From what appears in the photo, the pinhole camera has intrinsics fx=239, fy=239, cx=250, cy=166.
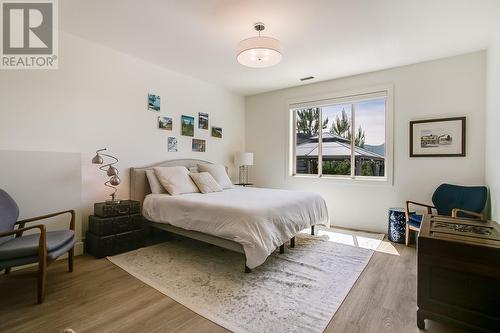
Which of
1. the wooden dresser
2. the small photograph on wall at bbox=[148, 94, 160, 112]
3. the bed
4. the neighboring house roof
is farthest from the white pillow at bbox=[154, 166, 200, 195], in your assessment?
the wooden dresser

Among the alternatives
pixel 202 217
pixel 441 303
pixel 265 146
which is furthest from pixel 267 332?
pixel 265 146

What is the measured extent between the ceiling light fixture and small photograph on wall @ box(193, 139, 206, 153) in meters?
2.25

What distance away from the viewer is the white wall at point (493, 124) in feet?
8.36

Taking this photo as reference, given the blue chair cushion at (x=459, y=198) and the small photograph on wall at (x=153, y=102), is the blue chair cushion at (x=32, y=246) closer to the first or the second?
the small photograph on wall at (x=153, y=102)

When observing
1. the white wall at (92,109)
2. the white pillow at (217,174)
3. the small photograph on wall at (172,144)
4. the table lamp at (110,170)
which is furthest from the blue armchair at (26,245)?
the white pillow at (217,174)

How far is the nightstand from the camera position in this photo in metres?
2.87

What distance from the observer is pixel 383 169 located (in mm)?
4086

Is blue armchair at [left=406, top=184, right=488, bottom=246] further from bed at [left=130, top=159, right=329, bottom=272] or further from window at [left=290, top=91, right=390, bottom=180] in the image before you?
bed at [left=130, top=159, right=329, bottom=272]

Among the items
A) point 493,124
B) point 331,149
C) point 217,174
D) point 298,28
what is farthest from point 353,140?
point 217,174

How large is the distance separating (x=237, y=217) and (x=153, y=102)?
2543 millimetres

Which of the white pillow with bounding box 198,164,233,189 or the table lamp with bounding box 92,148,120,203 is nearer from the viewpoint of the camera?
the table lamp with bounding box 92,148,120,203

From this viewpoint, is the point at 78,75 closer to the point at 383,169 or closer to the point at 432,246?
the point at 432,246

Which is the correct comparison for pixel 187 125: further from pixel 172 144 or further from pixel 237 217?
pixel 237 217

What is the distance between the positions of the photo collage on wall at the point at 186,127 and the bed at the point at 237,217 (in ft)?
2.46
